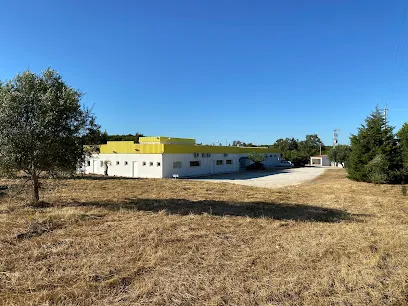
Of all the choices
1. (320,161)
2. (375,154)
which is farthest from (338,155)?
(375,154)

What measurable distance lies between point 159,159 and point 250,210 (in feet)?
84.0

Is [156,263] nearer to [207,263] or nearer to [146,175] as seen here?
[207,263]

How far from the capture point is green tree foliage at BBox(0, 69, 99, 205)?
38.2ft

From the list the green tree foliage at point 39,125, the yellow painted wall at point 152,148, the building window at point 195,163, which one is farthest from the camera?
the building window at point 195,163

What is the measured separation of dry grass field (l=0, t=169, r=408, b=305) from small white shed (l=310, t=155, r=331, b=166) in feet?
246

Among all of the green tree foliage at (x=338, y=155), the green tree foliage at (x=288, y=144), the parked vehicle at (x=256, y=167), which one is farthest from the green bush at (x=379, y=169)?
the green tree foliage at (x=288, y=144)

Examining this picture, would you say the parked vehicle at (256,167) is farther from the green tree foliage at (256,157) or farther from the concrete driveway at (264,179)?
the concrete driveway at (264,179)

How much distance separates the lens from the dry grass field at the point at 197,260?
4676 millimetres

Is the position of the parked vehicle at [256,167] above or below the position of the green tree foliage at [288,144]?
below

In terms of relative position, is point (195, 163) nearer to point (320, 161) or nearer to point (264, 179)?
point (264, 179)

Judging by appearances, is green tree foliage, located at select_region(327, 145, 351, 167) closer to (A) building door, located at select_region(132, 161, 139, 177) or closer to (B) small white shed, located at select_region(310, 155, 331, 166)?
(B) small white shed, located at select_region(310, 155, 331, 166)

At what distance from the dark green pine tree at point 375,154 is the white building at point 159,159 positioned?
20801 millimetres

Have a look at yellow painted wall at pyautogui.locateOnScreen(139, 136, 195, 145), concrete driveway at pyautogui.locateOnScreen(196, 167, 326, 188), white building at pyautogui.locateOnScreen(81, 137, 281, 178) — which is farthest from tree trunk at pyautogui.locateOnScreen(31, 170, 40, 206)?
yellow painted wall at pyautogui.locateOnScreen(139, 136, 195, 145)

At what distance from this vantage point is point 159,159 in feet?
124
